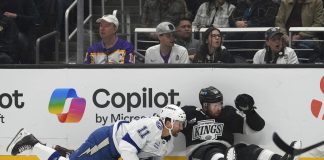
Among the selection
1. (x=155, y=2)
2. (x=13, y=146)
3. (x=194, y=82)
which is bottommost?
(x=13, y=146)

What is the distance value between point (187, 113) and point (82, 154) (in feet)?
3.31

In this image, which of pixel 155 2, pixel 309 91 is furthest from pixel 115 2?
pixel 309 91

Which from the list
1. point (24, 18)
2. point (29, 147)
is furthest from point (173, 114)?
point (24, 18)

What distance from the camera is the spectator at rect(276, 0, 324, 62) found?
10.7 meters

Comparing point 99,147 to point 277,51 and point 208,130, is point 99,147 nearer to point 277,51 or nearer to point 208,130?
point 208,130

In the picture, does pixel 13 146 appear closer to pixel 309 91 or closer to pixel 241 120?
pixel 241 120

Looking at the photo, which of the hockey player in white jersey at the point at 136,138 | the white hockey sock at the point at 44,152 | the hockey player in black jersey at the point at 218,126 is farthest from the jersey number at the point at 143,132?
the white hockey sock at the point at 44,152

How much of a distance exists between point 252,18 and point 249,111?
217 cm

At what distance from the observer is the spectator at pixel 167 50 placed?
32.2 ft

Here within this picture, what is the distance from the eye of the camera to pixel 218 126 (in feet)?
30.5

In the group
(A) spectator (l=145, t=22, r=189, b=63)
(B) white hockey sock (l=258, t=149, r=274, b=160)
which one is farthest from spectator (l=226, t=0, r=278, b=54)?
(B) white hockey sock (l=258, t=149, r=274, b=160)

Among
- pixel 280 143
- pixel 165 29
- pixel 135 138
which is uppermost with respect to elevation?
pixel 165 29

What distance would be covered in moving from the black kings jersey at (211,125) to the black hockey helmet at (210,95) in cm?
17

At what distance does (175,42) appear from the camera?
10.6 metres
